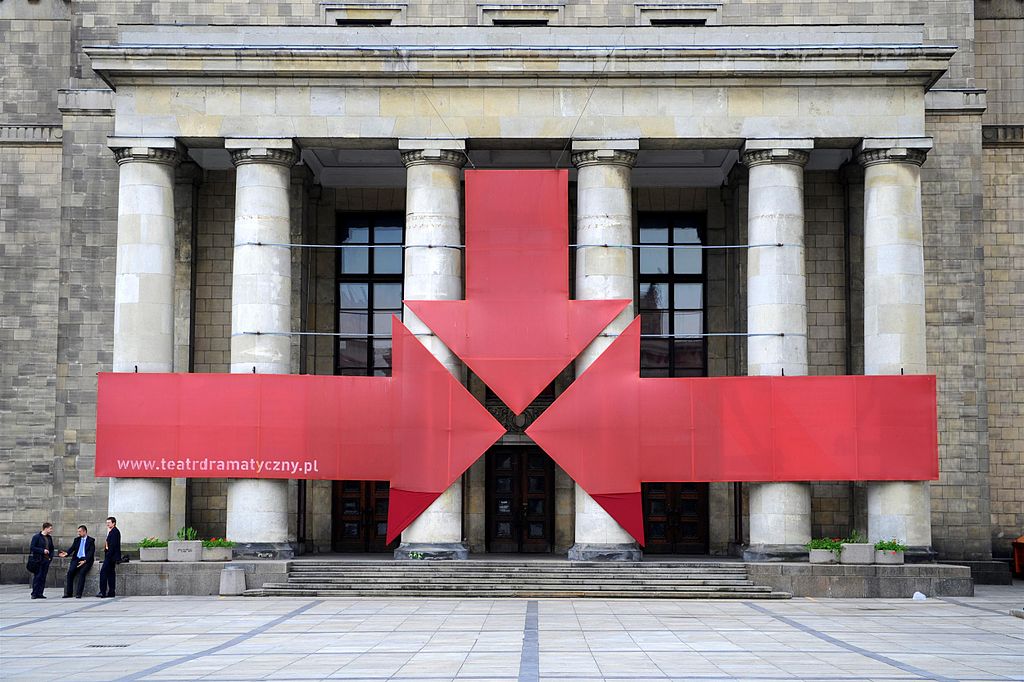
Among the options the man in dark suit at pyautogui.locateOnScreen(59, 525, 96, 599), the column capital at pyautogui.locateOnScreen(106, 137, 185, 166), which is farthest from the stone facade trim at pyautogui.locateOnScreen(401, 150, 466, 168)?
the man in dark suit at pyautogui.locateOnScreen(59, 525, 96, 599)

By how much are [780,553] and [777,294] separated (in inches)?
289

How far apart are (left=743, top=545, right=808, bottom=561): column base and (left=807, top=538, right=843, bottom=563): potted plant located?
0.36 metres

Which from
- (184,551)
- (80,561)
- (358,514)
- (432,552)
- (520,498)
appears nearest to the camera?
(80,561)

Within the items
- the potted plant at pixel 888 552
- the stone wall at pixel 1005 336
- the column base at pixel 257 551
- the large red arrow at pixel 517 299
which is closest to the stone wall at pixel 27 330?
the column base at pixel 257 551

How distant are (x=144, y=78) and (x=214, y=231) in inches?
256

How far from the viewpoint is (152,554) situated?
3422cm

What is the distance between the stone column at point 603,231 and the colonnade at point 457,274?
0.13 ft

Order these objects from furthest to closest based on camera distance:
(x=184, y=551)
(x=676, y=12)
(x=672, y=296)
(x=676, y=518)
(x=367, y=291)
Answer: (x=367, y=291)
(x=672, y=296)
(x=676, y=518)
(x=676, y=12)
(x=184, y=551)

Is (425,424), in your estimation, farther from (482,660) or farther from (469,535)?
(482,660)

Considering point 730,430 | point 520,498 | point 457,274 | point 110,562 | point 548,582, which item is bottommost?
point 548,582

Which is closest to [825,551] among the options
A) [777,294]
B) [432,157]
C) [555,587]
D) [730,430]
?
[730,430]

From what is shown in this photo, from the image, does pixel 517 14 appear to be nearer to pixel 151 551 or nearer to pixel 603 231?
pixel 603 231

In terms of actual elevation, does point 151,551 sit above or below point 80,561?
above

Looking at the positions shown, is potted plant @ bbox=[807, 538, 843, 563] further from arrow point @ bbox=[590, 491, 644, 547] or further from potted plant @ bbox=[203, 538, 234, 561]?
potted plant @ bbox=[203, 538, 234, 561]
